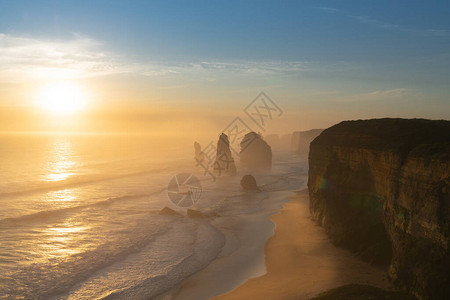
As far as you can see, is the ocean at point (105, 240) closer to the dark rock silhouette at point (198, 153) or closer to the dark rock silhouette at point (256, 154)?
the dark rock silhouette at point (256, 154)

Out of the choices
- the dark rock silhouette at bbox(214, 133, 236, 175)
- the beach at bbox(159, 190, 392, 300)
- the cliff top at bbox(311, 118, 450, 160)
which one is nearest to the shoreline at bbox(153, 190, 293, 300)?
the beach at bbox(159, 190, 392, 300)

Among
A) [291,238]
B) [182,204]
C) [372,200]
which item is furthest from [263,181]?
[372,200]

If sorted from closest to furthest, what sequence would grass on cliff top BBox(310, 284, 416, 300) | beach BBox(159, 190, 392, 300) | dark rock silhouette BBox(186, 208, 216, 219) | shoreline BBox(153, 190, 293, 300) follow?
grass on cliff top BBox(310, 284, 416, 300)
beach BBox(159, 190, 392, 300)
shoreline BBox(153, 190, 293, 300)
dark rock silhouette BBox(186, 208, 216, 219)

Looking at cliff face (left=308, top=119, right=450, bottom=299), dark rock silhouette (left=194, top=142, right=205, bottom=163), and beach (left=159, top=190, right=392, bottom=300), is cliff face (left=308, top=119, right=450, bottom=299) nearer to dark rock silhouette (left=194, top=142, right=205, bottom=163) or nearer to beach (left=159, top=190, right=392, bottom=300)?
beach (left=159, top=190, right=392, bottom=300)

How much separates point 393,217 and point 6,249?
96.9ft

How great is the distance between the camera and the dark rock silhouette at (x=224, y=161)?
78.0 meters

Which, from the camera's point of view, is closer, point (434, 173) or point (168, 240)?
point (434, 173)

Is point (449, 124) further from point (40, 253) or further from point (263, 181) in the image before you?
point (263, 181)

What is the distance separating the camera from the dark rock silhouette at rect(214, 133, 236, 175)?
78.0 m

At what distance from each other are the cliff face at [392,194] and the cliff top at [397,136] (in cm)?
4

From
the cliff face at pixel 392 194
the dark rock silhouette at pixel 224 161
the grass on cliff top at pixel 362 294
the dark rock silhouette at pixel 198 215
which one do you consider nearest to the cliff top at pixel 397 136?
the cliff face at pixel 392 194

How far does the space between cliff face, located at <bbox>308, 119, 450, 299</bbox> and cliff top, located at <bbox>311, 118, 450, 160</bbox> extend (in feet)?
0.15

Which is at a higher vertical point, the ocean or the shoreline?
the shoreline

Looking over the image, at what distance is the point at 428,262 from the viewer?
1377 centimetres
